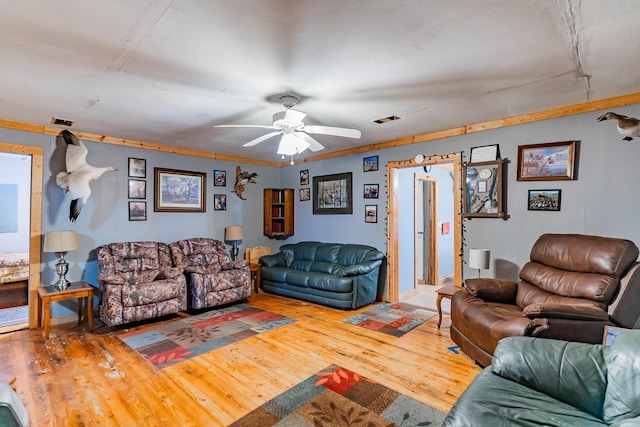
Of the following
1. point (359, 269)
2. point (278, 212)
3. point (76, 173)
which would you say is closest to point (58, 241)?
point (76, 173)

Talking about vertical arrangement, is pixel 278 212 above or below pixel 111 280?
above

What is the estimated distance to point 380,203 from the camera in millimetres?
5141

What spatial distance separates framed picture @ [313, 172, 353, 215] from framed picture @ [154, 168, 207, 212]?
79.0 inches

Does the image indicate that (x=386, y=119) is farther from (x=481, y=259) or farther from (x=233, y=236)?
(x=233, y=236)

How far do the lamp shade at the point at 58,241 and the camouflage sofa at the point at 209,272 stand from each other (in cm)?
129

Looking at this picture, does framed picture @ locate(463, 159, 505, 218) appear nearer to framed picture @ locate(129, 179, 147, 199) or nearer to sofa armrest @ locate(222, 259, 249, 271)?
sofa armrest @ locate(222, 259, 249, 271)

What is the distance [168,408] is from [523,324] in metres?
2.56

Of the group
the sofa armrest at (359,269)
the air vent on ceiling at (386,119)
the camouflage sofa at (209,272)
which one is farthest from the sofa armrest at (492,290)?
the camouflage sofa at (209,272)

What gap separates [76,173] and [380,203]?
4169 mm

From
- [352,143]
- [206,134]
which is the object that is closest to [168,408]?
[206,134]

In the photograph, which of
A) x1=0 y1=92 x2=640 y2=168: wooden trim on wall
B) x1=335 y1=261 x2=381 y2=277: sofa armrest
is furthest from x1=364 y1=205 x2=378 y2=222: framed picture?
x1=0 y1=92 x2=640 y2=168: wooden trim on wall

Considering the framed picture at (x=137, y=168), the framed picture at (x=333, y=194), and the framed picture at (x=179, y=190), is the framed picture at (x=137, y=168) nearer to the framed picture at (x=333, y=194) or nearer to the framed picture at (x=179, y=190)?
the framed picture at (x=179, y=190)

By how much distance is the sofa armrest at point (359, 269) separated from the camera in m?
4.57

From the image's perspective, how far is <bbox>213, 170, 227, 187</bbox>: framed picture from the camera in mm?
5715
